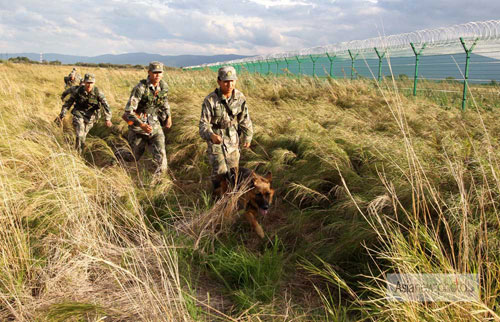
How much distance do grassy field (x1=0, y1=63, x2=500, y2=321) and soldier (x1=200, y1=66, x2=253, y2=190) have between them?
0.55 meters

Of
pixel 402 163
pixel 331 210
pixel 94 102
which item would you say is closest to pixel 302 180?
pixel 331 210

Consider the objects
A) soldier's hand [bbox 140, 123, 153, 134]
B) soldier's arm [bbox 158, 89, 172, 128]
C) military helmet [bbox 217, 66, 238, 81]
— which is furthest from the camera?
soldier's arm [bbox 158, 89, 172, 128]

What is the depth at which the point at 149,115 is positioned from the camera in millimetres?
5664

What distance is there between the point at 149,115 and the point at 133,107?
13.3 inches

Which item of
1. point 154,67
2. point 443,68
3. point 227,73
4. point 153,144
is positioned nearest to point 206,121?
point 227,73

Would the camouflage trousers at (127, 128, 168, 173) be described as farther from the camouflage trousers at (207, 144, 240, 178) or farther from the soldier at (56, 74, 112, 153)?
the soldier at (56, 74, 112, 153)

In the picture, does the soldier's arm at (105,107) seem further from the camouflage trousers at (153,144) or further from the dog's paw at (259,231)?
the dog's paw at (259,231)

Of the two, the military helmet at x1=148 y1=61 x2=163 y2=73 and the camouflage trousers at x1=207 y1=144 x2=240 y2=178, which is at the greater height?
the military helmet at x1=148 y1=61 x2=163 y2=73

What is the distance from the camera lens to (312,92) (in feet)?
29.0

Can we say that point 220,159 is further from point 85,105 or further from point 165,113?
point 85,105

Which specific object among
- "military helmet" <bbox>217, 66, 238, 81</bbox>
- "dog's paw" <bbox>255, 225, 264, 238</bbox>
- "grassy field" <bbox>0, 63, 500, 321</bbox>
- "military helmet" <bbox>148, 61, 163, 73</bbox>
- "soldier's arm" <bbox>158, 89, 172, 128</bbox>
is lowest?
"dog's paw" <bbox>255, 225, 264, 238</bbox>

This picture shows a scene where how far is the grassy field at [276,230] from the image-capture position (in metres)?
1.97

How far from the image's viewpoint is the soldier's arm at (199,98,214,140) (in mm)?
4094

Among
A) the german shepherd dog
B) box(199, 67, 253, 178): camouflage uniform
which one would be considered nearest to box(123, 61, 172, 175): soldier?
box(199, 67, 253, 178): camouflage uniform
